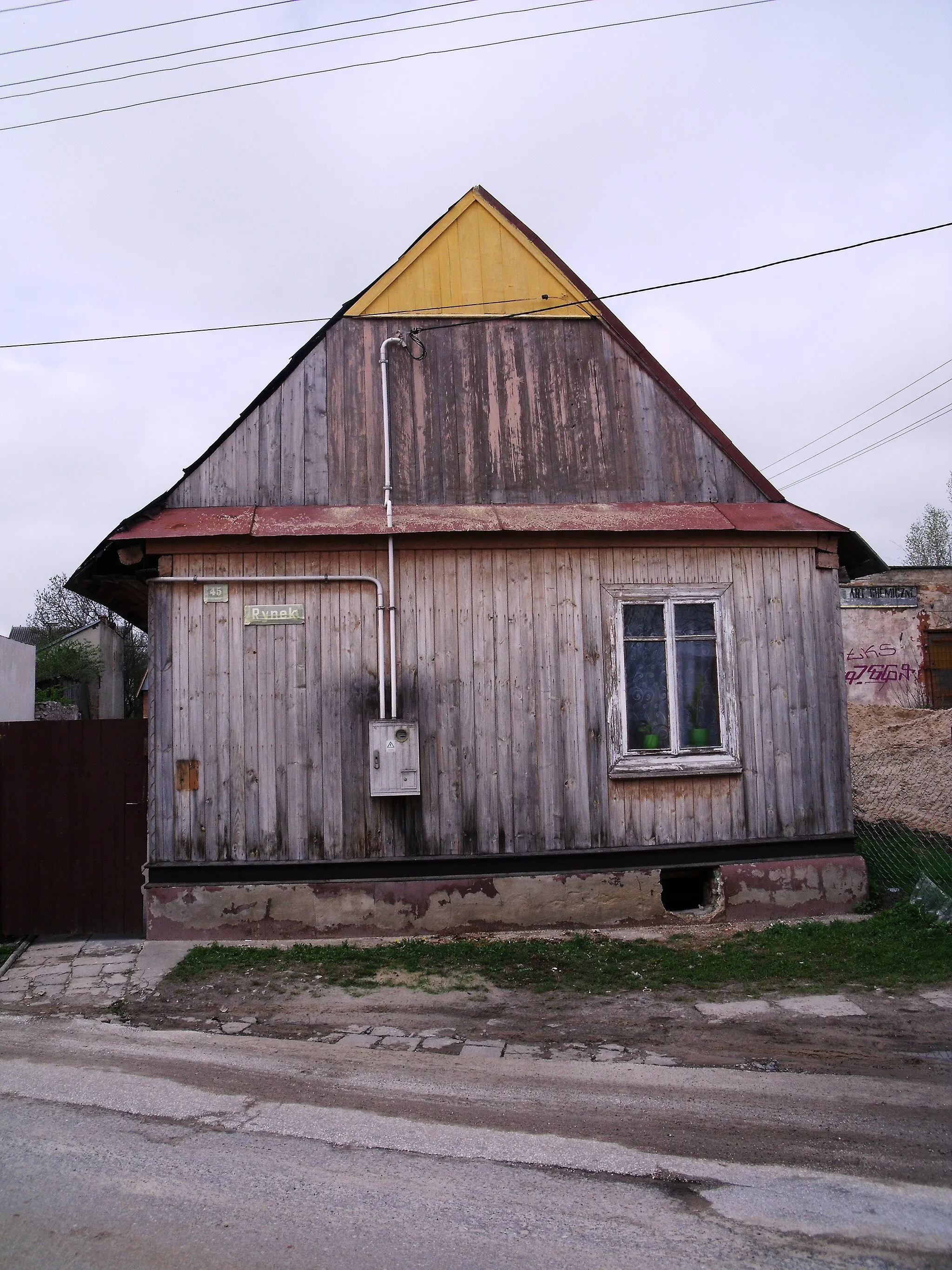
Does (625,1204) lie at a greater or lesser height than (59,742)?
lesser

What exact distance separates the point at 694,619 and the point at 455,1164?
19.4ft

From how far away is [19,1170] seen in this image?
4.06 meters

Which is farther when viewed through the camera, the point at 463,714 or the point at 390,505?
the point at 390,505

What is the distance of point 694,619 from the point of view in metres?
8.96

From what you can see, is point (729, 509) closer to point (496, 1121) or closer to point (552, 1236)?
point (496, 1121)

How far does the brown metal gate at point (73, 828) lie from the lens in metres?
8.61

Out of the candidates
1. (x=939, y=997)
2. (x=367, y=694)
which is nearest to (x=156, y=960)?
(x=367, y=694)

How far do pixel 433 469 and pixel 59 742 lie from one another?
4396 mm

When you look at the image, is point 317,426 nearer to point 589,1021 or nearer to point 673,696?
point 673,696

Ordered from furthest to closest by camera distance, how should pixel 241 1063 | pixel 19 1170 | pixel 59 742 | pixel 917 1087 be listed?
pixel 59 742, pixel 241 1063, pixel 917 1087, pixel 19 1170

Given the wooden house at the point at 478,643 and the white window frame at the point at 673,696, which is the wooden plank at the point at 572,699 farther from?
the white window frame at the point at 673,696

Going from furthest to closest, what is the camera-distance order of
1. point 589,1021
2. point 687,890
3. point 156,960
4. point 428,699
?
point 687,890
point 428,699
point 156,960
point 589,1021

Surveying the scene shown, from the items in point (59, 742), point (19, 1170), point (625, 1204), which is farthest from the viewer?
point (59, 742)

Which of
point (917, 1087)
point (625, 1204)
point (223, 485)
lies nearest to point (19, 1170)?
point (625, 1204)
